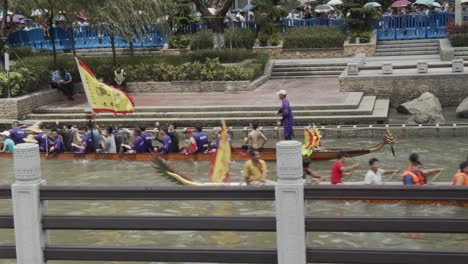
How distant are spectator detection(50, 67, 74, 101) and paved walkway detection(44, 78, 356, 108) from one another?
0.38m

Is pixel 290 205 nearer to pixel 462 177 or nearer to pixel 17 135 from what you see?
pixel 462 177

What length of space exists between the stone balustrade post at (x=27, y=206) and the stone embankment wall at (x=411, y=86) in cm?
2134

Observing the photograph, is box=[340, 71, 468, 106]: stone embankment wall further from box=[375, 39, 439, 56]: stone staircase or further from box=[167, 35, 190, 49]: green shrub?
box=[167, 35, 190, 49]: green shrub

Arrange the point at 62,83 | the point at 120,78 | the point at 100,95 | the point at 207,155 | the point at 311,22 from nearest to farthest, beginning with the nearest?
the point at 100,95
the point at 207,155
the point at 62,83
the point at 120,78
the point at 311,22

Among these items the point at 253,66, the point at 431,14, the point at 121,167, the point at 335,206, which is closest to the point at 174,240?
the point at 335,206

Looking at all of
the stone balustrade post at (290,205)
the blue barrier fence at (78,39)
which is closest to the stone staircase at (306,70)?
the blue barrier fence at (78,39)

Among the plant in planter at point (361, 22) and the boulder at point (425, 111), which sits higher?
the plant in planter at point (361, 22)

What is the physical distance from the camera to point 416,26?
36.3 meters

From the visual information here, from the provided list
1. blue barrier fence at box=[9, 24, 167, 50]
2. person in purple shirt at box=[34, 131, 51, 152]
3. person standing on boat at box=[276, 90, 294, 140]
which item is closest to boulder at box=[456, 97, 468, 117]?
person standing on boat at box=[276, 90, 294, 140]

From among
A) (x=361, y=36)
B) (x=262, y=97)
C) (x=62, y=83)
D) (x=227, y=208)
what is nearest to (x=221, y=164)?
(x=227, y=208)

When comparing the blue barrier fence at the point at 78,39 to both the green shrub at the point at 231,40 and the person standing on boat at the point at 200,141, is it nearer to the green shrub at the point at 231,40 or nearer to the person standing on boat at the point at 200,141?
the green shrub at the point at 231,40

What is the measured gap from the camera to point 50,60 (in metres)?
31.5

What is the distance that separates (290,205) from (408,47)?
30.6 m

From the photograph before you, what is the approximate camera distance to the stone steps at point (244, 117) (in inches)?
915
